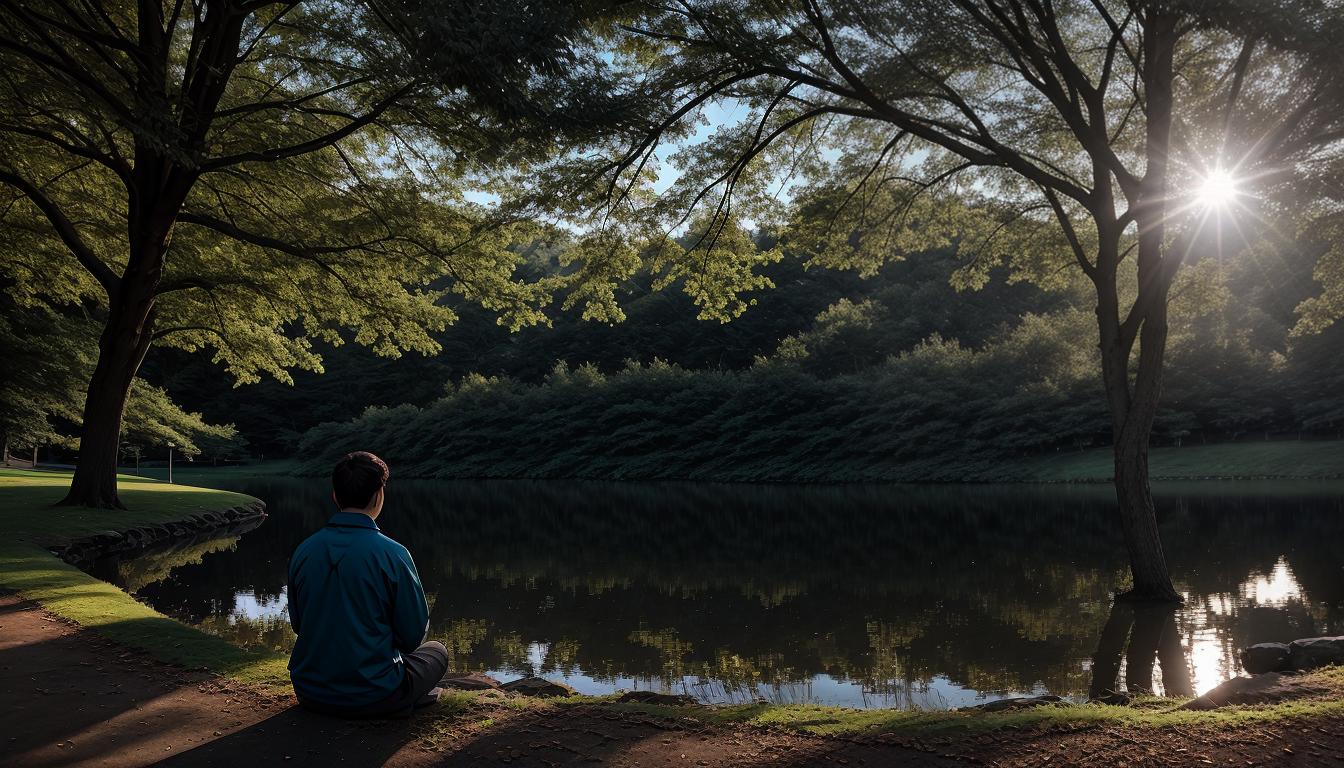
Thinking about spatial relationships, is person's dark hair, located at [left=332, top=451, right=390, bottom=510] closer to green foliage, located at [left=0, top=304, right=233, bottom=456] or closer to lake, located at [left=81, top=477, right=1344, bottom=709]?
lake, located at [left=81, top=477, right=1344, bottom=709]

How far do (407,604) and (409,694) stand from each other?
0.56 m

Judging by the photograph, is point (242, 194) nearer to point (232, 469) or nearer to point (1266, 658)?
point (1266, 658)

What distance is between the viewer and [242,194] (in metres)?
14.6

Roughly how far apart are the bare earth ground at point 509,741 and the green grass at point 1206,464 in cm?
2839

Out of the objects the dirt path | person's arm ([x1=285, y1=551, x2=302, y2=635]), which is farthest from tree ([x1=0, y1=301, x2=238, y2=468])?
person's arm ([x1=285, y1=551, x2=302, y2=635])

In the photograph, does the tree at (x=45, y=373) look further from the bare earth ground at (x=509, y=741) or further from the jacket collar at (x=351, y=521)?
the jacket collar at (x=351, y=521)

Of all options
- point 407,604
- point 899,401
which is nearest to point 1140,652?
point 407,604

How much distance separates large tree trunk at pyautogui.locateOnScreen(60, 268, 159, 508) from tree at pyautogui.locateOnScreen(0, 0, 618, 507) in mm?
33

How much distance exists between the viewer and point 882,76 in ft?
33.6

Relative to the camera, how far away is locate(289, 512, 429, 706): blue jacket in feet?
11.7

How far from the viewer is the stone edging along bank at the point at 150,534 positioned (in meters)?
11.8

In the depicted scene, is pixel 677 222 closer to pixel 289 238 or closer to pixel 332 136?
pixel 332 136

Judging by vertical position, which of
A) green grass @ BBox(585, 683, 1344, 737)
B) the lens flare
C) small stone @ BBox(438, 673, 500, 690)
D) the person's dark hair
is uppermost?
the lens flare

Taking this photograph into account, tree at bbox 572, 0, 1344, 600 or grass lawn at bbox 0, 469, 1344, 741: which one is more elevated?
tree at bbox 572, 0, 1344, 600
